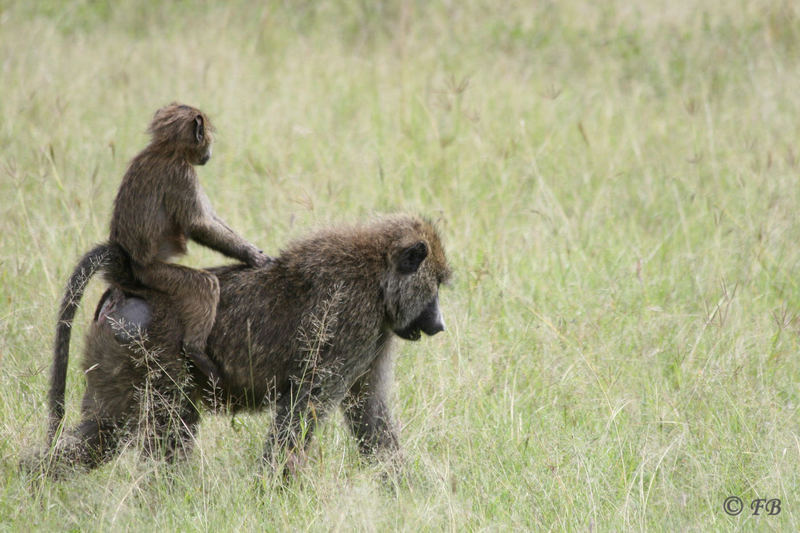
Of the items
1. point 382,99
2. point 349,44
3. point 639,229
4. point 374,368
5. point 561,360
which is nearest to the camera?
point 374,368

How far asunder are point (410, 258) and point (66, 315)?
53.0 inches

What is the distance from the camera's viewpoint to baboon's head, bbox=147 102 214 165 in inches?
150

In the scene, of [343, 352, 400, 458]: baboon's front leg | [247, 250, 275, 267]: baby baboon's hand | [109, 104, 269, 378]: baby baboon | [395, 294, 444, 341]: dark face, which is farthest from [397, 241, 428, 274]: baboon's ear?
[109, 104, 269, 378]: baby baboon

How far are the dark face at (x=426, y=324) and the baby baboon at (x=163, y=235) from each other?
781 mm

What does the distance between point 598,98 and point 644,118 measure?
58 centimetres

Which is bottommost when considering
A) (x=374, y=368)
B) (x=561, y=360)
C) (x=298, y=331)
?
(x=561, y=360)

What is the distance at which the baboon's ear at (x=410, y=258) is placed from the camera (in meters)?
3.92

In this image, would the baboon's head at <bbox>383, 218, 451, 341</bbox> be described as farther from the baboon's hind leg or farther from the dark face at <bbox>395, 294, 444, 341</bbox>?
the baboon's hind leg

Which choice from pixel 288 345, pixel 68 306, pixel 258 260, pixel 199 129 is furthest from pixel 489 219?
pixel 68 306

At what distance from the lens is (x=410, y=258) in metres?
3.94

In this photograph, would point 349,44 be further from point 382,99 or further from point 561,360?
point 561,360

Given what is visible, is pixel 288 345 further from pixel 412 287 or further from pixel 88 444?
pixel 88 444

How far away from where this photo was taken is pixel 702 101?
8023mm

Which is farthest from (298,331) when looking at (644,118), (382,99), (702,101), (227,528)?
(702,101)
